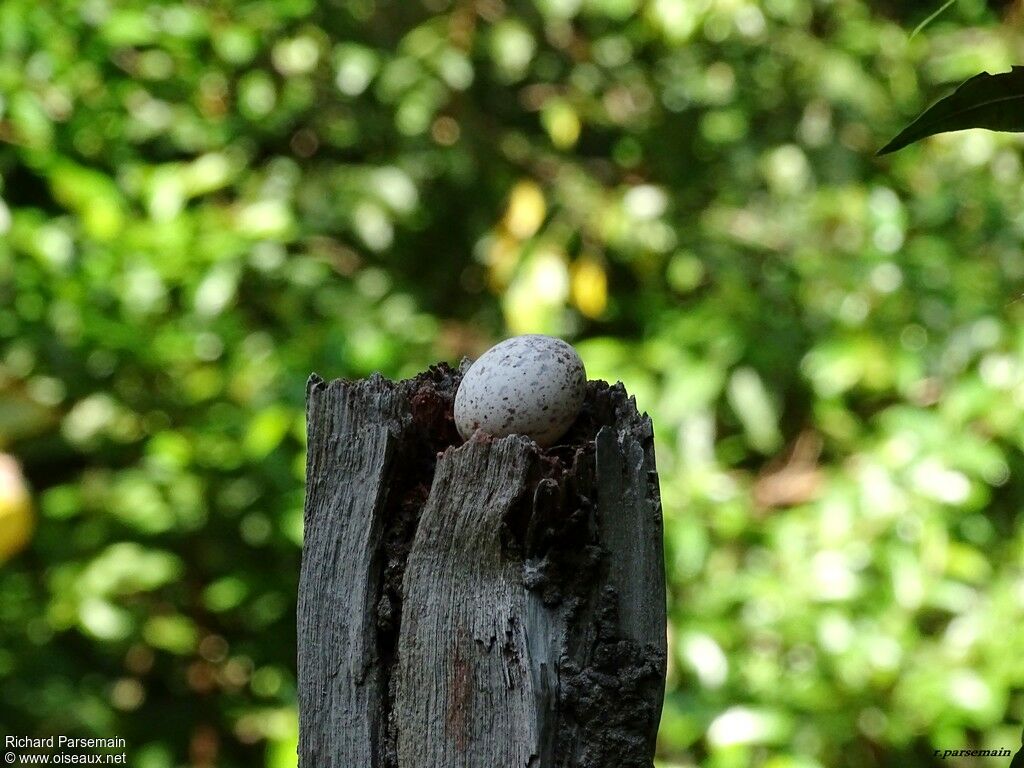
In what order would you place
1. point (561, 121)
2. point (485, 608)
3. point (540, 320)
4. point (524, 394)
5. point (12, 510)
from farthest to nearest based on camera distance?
point (561, 121)
point (540, 320)
point (12, 510)
point (524, 394)
point (485, 608)

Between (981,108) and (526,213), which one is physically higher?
(526,213)

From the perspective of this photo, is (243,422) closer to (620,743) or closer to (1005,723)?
(620,743)

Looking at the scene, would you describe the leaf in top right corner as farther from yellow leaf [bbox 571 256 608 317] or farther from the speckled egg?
yellow leaf [bbox 571 256 608 317]

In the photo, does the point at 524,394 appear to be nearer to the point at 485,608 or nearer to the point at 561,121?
the point at 485,608

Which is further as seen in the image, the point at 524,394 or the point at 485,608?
the point at 524,394

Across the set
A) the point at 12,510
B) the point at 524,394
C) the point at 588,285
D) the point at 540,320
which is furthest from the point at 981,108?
the point at 12,510

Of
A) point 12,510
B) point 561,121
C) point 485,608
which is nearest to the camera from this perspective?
point 485,608
